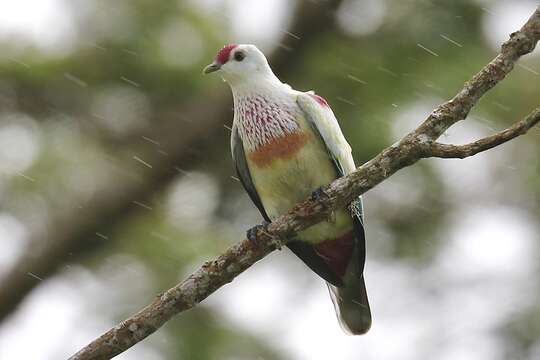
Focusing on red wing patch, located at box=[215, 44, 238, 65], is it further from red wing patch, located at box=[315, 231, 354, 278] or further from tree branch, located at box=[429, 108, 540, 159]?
tree branch, located at box=[429, 108, 540, 159]

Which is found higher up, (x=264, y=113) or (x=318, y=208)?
(x=318, y=208)

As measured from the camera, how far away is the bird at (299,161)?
3223 millimetres

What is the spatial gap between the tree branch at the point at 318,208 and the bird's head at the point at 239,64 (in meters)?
0.89

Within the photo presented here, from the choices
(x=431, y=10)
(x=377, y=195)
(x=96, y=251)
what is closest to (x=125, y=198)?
(x=96, y=251)

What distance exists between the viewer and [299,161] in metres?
3.20

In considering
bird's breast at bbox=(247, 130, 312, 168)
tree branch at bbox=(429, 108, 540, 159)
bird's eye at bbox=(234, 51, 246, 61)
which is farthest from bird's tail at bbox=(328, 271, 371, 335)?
tree branch at bbox=(429, 108, 540, 159)

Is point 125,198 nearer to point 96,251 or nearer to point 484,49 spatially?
point 96,251

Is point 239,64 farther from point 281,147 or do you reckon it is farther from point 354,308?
point 354,308

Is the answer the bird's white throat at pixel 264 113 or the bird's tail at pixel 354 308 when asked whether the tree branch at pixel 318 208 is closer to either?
the bird's white throat at pixel 264 113

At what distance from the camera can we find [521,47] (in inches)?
97.7

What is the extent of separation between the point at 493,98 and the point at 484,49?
24cm

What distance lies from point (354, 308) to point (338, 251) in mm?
238

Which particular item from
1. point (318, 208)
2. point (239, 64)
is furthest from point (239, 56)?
point (318, 208)

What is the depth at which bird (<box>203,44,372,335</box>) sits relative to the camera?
3.22 metres
